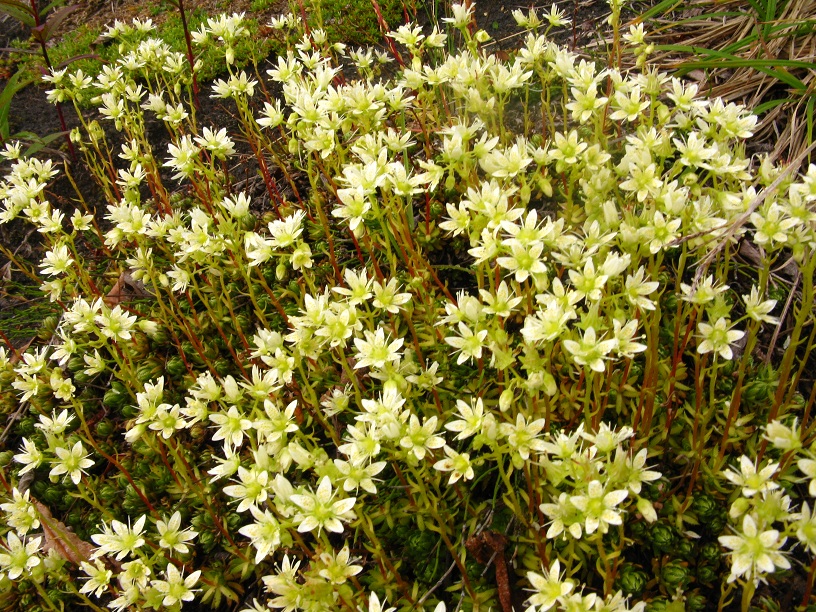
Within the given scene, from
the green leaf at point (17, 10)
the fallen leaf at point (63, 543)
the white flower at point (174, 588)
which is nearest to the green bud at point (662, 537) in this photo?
the white flower at point (174, 588)

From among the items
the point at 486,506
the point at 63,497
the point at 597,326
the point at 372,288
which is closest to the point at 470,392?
the point at 486,506

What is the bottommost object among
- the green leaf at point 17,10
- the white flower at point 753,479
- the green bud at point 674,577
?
the green bud at point 674,577

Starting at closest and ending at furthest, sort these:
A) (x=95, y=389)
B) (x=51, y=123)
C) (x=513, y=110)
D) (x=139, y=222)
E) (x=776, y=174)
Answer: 1. (x=776, y=174)
2. (x=139, y=222)
3. (x=95, y=389)
4. (x=513, y=110)
5. (x=51, y=123)

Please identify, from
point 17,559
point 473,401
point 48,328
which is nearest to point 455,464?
point 473,401

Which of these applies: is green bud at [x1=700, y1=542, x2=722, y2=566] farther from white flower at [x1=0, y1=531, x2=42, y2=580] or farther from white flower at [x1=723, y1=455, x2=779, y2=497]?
white flower at [x1=0, y1=531, x2=42, y2=580]

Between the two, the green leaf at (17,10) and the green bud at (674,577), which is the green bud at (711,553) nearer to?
the green bud at (674,577)

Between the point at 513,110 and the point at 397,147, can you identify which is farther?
the point at 513,110

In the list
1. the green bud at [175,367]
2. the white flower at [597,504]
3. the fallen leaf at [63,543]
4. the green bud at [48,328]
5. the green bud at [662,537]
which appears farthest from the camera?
the green bud at [48,328]

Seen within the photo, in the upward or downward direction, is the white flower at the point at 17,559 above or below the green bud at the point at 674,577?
above

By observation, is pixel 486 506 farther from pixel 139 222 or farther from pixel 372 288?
pixel 139 222
